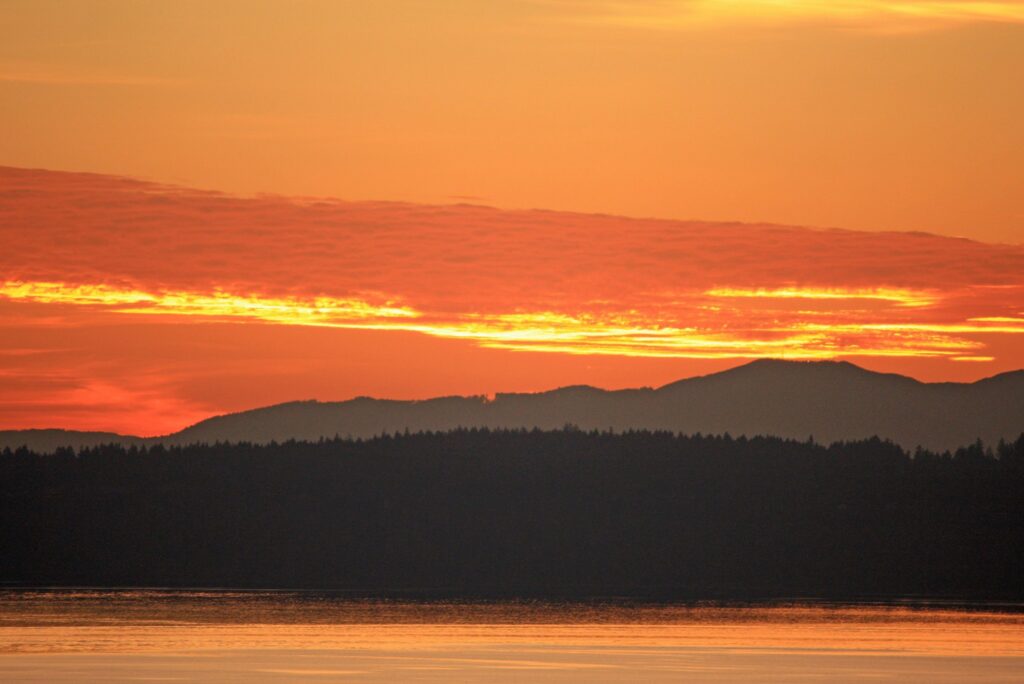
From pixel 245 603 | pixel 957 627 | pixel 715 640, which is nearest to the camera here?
pixel 715 640

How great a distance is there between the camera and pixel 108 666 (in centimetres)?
7656

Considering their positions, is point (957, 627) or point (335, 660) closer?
point (335, 660)

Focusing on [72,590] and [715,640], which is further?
[72,590]

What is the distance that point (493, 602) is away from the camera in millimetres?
157750

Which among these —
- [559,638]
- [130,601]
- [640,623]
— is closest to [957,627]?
[640,623]

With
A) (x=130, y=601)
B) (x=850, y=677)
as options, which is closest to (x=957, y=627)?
(x=850, y=677)

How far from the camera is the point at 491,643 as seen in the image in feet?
313

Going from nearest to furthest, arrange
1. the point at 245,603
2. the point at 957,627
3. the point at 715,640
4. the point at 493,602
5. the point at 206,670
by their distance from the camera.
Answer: the point at 206,670
the point at 715,640
the point at 957,627
the point at 245,603
the point at 493,602

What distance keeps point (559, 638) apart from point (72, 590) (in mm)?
84398

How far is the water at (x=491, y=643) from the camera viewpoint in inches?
2958

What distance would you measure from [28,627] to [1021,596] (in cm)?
11347

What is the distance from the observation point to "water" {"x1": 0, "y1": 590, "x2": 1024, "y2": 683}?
75.1 m

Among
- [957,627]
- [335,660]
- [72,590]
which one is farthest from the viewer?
[72,590]

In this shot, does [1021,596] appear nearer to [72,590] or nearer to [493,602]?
[493,602]
